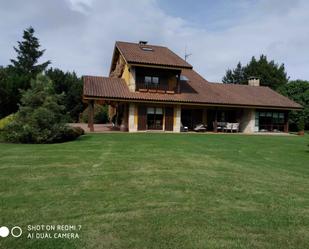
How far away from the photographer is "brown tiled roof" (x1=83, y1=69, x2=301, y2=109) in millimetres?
24234

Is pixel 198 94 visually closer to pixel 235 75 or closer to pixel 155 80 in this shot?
pixel 155 80

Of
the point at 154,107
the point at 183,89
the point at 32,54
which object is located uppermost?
the point at 32,54

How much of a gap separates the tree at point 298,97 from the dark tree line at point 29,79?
75.4 ft

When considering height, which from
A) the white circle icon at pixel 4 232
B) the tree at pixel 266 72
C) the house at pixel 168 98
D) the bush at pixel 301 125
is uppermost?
the tree at pixel 266 72

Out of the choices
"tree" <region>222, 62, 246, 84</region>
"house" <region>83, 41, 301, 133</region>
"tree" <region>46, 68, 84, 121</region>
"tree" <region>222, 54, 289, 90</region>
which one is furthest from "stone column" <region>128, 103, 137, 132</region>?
"tree" <region>222, 62, 246, 84</region>

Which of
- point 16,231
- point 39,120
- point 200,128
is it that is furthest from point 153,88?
point 16,231

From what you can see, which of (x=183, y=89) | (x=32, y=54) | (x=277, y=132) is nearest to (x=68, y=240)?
(x=183, y=89)

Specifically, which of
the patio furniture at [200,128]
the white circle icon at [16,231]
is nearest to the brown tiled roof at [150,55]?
the patio furniture at [200,128]

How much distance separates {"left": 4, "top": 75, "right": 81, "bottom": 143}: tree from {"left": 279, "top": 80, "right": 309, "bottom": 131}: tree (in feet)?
80.2

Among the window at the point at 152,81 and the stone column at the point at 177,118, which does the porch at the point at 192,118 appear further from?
the window at the point at 152,81

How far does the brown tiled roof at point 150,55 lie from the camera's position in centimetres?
2505

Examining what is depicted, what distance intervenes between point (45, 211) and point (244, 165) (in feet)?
21.1

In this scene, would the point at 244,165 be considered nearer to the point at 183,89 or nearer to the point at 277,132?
the point at 183,89

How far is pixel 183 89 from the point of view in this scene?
28.1m
